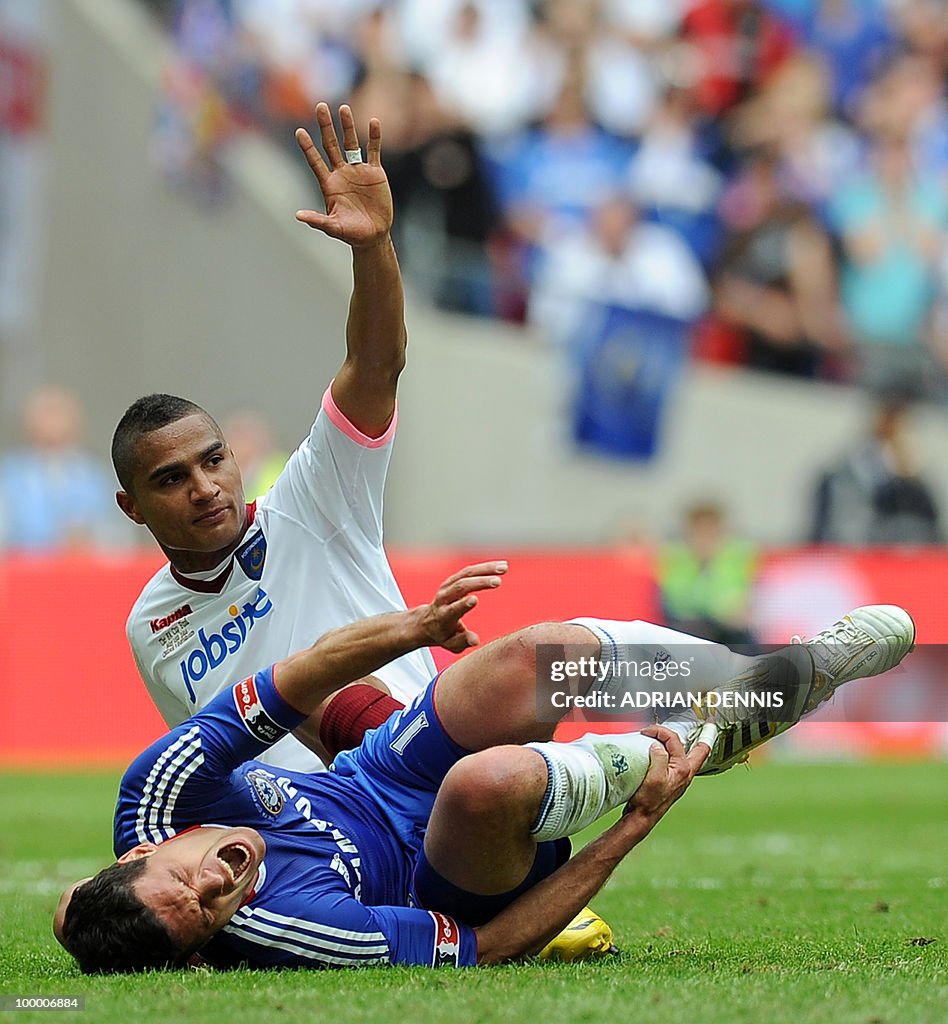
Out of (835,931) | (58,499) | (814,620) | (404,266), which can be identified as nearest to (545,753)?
(835,931)

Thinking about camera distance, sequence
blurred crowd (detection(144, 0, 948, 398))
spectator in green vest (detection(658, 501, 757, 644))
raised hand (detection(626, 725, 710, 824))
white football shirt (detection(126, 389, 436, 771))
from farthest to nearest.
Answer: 1. blurred crowd (detection(144, 0, 948, 398))
2. spectator in green vest (detection(658, 501, 757, 644))
3. white football shirt (detection(126, 389, 436, 771))
4. raised hand (detection(626, 725, 710, 824))

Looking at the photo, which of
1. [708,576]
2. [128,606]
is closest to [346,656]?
[708,576]

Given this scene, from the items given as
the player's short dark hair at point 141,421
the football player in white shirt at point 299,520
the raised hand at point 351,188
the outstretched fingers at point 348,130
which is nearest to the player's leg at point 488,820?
the football player in white shirt at point 299,520

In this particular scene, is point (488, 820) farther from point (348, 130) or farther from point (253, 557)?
point (348, 130)

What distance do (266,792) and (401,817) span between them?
42 cm

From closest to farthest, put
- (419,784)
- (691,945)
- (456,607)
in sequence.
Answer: (456,607) < (419,784) < (691,945)

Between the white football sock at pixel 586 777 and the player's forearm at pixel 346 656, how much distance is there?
574 millimetres

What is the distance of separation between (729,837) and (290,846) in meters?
4.92

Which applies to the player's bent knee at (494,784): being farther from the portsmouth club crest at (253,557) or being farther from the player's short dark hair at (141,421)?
the player's short dark hair at (141,421)

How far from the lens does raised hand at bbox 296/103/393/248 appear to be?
17.7 ft

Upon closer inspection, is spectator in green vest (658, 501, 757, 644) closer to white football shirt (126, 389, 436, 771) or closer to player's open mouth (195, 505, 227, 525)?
white football shirt (126, 389, 436, 771)

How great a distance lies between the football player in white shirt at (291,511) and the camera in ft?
17.7

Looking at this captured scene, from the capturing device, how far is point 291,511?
569 cm

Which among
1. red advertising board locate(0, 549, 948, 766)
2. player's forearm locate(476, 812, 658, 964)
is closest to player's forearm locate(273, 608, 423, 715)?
player's forearm locate(476, 812, 658, 964)
